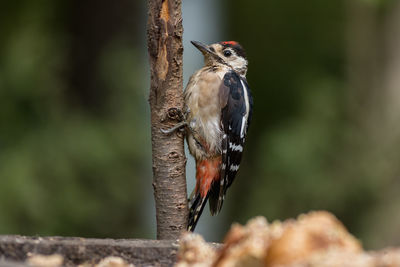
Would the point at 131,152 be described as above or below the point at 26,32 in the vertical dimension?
below

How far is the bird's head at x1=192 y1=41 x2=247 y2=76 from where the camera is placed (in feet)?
15.9

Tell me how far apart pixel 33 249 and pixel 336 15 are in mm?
7134

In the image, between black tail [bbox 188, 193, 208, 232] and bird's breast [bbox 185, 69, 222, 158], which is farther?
bird's breast [bbox 185, 69, 222, 158]

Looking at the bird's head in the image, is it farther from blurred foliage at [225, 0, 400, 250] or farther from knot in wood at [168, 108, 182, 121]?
blurred foliage at [225, 0, 400, 250]

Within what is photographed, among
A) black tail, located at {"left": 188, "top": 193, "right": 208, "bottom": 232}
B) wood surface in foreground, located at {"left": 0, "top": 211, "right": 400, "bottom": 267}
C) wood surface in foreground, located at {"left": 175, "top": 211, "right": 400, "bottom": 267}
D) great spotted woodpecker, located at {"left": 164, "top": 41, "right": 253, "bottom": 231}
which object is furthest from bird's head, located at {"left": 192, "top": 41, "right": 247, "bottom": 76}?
wood surface in foreground, located at {"left": 175, "top": 211, "right": 400, "bottom": 267}

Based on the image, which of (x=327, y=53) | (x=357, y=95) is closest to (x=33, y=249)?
(x=357, y=95)

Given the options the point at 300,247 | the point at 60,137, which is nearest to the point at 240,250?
the point at 300,247

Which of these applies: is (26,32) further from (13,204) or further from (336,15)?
(336,15)

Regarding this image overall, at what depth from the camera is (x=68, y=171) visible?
21.6ft

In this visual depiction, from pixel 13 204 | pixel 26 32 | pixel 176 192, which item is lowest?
pixel 13 204

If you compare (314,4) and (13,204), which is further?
(314,4)

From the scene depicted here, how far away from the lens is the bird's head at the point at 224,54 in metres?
4.84

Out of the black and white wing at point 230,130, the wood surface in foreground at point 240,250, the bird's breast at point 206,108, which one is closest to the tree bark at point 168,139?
the wood surface in foreground at point 240,250

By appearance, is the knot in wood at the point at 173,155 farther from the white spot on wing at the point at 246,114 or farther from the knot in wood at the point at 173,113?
the white spot on wing at the point at 246,114
